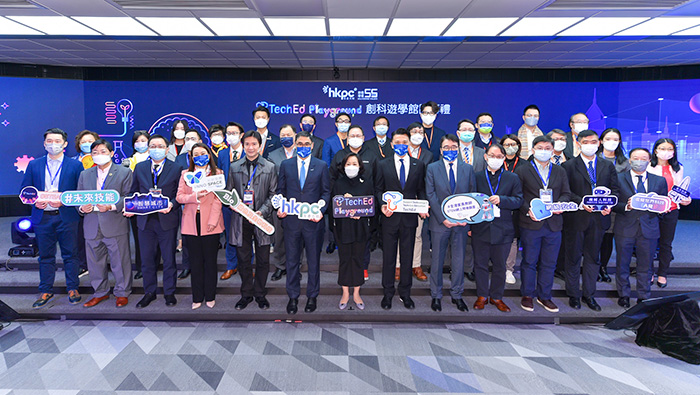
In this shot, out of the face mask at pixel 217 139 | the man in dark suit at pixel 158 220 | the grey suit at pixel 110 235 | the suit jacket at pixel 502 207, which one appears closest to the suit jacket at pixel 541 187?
the suit jacket at pixel 502 207

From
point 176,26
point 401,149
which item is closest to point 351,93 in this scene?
point 176,26

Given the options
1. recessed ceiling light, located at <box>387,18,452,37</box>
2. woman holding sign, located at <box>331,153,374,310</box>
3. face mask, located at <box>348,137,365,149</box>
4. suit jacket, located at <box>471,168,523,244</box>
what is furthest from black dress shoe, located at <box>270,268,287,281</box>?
recessed ceiling light, located at <box>387,18,452,37</box>

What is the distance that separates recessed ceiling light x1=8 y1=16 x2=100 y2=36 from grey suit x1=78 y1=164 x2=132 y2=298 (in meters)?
2.77

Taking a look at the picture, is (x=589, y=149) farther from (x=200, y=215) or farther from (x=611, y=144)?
(x=200, y=215)

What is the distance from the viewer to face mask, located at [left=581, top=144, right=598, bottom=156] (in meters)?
3.62

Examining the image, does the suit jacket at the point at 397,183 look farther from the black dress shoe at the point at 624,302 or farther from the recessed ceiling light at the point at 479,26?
the recessed ceiling light at the point at 479,26

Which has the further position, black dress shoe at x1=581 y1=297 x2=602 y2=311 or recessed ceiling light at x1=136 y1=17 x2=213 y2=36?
recessed ceiling light at x1=136 y1=17 x2=213 y2=36

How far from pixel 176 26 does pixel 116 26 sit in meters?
0.85

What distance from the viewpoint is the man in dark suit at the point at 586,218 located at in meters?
3.65

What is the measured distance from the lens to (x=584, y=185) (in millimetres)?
3650

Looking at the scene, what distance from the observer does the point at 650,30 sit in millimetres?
5395

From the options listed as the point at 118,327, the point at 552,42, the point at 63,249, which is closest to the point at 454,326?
the point at 118,327

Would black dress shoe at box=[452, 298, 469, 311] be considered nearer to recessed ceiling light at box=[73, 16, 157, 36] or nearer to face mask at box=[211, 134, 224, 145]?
face mask at box=[211, 134, 224, 145]

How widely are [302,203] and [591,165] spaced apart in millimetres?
2907
